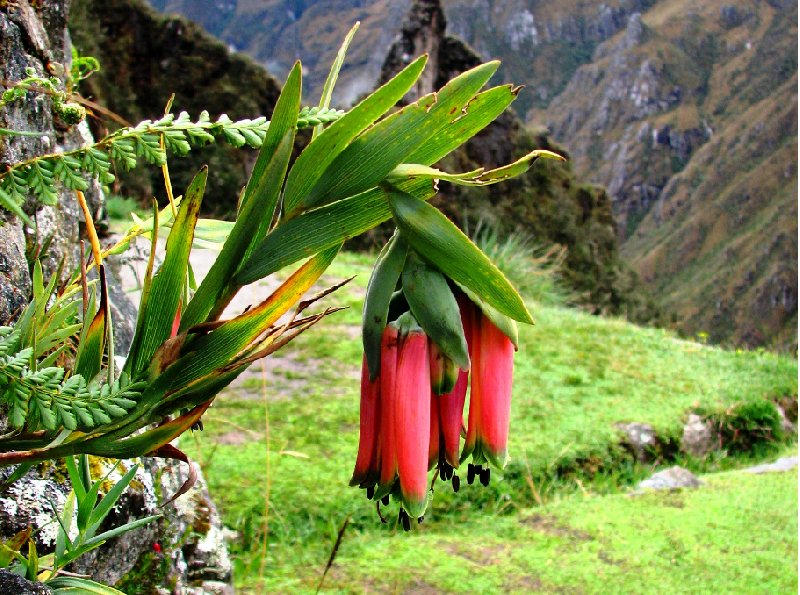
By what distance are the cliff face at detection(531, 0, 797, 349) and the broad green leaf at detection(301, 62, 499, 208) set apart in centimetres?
7083

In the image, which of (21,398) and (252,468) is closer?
(21,398)

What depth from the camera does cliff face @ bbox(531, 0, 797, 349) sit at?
72.1 metres

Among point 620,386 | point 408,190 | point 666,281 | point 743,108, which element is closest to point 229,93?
point 620,386

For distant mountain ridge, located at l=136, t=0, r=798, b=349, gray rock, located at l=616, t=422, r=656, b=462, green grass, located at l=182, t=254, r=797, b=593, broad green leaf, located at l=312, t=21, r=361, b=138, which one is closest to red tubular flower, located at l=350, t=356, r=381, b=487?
broad green leaf, located at l=312, t=21, r=361, b=138

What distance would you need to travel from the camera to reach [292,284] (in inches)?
30.1

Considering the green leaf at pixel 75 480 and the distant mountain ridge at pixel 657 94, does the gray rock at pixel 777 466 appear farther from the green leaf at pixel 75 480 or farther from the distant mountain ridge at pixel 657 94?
the distant mountain ridge at pixel 657 94

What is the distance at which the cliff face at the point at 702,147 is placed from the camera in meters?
72.1

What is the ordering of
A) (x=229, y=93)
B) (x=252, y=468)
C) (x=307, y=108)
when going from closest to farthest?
(x=307, y=108)
(x=252, y=468)
(x=229, y=93)

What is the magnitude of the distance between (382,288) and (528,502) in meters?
2.17

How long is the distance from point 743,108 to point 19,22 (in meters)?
99.6

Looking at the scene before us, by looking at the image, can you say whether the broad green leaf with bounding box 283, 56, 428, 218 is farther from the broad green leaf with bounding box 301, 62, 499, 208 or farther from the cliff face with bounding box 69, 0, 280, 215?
the cliff face with bounding box 69, 0, 280, 215

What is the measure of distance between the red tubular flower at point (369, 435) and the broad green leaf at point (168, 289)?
188mm

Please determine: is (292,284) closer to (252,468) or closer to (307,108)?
(307,108)

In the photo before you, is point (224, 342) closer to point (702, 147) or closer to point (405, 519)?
point (405, 519)
